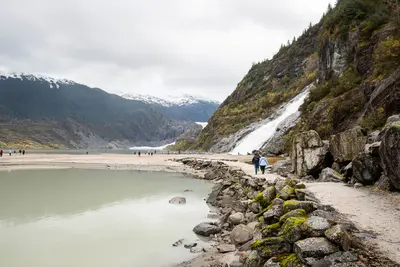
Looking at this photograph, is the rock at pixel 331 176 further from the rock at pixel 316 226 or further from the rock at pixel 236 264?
the rock at pixel 316 226

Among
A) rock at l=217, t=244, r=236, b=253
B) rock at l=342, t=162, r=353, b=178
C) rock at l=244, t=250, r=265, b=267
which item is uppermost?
rock at l=342, t=162, r=353, b=178

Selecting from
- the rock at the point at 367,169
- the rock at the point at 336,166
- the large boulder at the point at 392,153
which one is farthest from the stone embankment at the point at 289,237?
the large boulder at the point at 392,153

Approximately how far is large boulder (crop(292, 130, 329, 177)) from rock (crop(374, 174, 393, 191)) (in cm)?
500

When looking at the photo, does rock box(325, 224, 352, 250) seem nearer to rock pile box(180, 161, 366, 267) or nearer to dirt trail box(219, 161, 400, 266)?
rock pile box(180, 161, 366, 267)

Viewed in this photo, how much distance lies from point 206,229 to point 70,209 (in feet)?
28.9

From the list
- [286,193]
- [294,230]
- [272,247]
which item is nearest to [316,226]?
[294,230]

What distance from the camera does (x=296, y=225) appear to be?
723cm

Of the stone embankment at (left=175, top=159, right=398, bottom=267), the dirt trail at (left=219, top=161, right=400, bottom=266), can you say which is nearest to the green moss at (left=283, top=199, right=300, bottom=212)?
the stone embankment at (left=175, top=159, right=398, bottom=267)

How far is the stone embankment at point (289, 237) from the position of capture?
19.9 feet

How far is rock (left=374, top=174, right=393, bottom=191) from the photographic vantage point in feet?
36.2

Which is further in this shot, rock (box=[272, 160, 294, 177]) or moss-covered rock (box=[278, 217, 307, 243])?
rock (box=[272, 160, 294, 177])

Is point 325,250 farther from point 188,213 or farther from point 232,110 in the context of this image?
point 232,110

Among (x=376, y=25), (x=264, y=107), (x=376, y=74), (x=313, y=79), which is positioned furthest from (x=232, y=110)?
(x=376, y=74)

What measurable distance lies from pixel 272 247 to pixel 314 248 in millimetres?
1458
